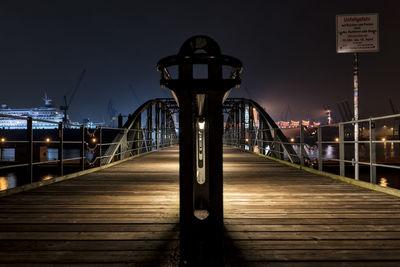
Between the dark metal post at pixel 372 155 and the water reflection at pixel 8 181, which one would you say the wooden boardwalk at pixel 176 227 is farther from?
the water reflection at pixel 8 181

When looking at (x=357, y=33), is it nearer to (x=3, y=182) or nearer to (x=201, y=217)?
(x=201, y=217)

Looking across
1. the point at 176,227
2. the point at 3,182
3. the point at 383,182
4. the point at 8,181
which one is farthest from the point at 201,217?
the point at 8,181

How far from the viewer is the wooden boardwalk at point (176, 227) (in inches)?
68.9

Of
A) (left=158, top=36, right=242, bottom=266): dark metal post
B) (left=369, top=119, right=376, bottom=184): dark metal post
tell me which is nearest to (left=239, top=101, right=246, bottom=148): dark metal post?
(left=369, top=119, right=376, bottom=184): dark metal post

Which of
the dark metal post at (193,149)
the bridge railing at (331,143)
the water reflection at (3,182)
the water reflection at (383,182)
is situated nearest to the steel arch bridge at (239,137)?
the bridge railing at (331,143)

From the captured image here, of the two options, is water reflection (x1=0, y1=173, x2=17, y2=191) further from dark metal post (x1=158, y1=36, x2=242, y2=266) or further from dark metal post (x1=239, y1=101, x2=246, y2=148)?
dark metal post (x1=158, y1=36, x2=242, y2=266)

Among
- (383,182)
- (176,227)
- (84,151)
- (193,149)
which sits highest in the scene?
(193,149)

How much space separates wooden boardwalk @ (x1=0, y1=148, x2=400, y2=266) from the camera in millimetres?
1750

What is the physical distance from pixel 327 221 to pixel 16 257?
104 inches

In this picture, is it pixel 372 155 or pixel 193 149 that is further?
pixel 372 155

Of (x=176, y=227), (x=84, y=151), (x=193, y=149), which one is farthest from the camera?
(x=84, y=151)

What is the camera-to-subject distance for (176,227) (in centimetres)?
227

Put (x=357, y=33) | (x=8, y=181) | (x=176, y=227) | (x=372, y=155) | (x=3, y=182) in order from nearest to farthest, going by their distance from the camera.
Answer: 1. (x=176, y=227)
2. (x=372, y=155)
3. (x=357, y=33)
4. (x=3, y=182)
5. (x=8, y=181)

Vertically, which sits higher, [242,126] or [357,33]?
[357,33]
